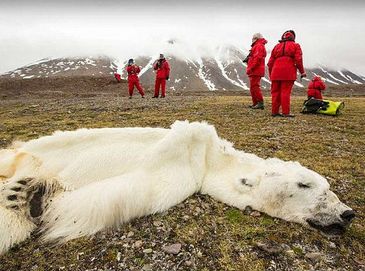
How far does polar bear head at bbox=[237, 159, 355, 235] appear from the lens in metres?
3.96

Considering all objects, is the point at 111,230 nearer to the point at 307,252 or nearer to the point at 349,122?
the point at 307,252

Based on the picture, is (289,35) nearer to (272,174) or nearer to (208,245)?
(272,174)

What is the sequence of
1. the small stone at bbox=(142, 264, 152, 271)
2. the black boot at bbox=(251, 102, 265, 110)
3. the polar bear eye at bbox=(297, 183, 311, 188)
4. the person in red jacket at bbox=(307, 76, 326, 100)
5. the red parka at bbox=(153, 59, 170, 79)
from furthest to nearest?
the red parka at bbox=(153, 59, 170, 79), the person in red jacket at bbox=(307, 76, 326, 100), the black boot at bbox=(251, 102, 265, 110), the polar bear eye at bbox=(297, 183, 311, 188), the small stone at bbox=(142, 264, 152, 271)

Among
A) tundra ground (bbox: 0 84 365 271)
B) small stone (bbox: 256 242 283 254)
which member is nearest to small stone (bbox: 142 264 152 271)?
tundra ground (bbox: 0 84 365 271)

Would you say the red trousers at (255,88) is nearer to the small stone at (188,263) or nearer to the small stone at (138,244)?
the small stone at (138,244)

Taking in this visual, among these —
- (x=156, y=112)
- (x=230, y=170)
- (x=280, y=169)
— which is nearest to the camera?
(x=280, y=169)

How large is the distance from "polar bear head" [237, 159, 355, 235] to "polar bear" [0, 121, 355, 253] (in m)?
0.01

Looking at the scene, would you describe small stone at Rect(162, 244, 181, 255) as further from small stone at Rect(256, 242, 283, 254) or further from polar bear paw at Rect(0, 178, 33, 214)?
polar bear paw at Rect(0, 178, 33, 214)

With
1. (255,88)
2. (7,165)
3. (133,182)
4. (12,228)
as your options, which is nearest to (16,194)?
(12,228)

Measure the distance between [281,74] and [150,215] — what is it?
8612 millimetres

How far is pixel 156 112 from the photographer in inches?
510

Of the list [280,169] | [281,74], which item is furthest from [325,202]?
[281,74]

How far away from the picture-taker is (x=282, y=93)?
1148cm

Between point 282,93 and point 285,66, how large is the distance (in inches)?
35.4
